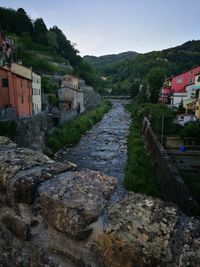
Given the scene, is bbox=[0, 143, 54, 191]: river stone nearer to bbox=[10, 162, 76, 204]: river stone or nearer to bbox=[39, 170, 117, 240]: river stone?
bbox=[10, 162, 76, 204]: river stone

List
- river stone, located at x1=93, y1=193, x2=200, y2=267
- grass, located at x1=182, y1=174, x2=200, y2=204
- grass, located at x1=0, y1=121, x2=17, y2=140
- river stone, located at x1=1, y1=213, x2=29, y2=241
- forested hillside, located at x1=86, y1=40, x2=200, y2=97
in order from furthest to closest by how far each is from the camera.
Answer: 1. forested hillside, located at x1=86, y1=40, x2=200, y2=97
2. grass, located at x1=0, y1=121, x2=17, y2=140
3. grass, located at x1=182, y1=174, x2=200, y2=204
4. river stone, located at x1=1, y1=213, x2=29, y2=241
5. river stone, located at x1=93, y1=193, x2=200, y2=267

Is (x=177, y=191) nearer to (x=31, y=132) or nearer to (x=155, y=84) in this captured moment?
(x=31, y=132)

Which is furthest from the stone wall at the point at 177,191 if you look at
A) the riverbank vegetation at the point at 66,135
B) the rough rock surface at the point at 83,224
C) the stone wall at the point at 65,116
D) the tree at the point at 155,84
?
the tree at the point at 155,84

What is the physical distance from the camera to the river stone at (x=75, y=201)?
1387mm

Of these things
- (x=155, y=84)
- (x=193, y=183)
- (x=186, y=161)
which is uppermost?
(x=155, y=84)

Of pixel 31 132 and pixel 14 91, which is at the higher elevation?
pixel 14 91

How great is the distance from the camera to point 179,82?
44.5 m

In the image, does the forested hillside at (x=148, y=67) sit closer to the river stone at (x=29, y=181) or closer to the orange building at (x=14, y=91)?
the orange building at (x=14, y=91)

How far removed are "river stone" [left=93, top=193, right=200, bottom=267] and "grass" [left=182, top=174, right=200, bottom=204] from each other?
11.0m

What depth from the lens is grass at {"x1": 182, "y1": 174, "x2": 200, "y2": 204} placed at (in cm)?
1140

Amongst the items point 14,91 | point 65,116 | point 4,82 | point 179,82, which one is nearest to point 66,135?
point 65,116

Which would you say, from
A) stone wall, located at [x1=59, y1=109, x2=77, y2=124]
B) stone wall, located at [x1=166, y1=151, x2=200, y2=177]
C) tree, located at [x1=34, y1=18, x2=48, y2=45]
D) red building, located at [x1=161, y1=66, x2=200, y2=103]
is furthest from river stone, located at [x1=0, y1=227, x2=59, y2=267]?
tree, located at [x1=34, y1=18, x2=48, y2=45]

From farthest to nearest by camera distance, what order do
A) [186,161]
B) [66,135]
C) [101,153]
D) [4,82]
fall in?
[66,135] < [101,153] < [4,82] < [186,161]

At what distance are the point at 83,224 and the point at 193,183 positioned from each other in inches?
500
